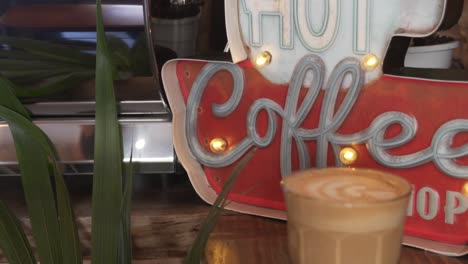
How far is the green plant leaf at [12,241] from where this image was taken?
66cm

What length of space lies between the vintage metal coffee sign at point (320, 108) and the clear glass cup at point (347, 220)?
8 centimetres

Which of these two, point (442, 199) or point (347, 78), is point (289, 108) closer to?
point (347, 78)

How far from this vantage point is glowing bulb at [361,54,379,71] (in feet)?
2.31

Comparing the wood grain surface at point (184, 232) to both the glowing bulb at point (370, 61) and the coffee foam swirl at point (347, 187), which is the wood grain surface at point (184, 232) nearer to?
the coffee foam swirl at point (347, 187)

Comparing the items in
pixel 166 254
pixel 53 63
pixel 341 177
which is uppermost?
pixel 53 63

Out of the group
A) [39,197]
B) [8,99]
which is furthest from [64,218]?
[8,99]

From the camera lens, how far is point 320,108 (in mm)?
751

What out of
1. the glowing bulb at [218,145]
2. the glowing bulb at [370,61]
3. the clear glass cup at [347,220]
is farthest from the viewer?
the glowing bulb at [218,145]

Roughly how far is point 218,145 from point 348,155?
0.57 feet

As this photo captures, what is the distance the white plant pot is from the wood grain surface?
22cm

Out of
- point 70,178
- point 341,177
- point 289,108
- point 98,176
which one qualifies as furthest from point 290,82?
point 70,178

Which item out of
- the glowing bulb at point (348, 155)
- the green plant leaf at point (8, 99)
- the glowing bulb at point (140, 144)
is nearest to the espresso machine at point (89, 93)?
the glowing bulb at point (140, 144)

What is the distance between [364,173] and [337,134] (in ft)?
0.29

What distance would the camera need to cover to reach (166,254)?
79 cm
